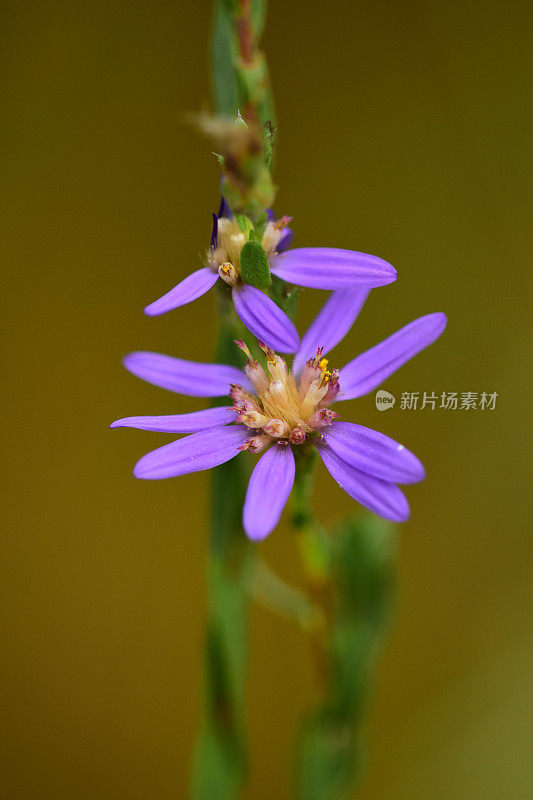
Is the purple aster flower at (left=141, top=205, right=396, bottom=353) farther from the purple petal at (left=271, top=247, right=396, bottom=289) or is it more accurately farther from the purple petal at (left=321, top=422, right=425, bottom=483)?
the purple petal at (left=321, top=422, right=425, bottom=483)

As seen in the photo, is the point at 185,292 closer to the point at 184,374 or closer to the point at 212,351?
the point at 184,374

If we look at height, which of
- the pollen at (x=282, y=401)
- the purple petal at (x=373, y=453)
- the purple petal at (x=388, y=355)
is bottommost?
the purple petal at (x=373, y=453)

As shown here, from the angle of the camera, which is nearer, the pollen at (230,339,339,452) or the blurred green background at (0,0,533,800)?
the pollen at (230,339,339,452)

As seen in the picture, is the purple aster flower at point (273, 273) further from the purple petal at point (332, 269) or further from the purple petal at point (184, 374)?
the purple petal at point (184, 374)

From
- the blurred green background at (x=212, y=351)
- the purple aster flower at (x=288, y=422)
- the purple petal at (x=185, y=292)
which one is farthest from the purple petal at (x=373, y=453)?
the blurred green background at (x=212, y=351)

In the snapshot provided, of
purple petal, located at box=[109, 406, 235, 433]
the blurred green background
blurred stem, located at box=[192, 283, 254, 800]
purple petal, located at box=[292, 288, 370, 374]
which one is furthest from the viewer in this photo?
the blurred green background

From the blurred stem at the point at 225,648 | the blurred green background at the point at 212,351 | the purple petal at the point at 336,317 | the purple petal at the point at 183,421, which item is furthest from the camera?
the blurred green background at the point at 212,351

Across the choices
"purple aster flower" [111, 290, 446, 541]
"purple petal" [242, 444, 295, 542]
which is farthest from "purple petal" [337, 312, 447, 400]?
"purple petal" [242, 444, 295, 542]
